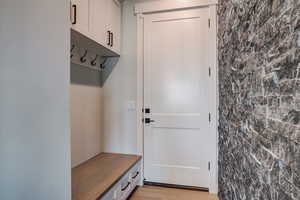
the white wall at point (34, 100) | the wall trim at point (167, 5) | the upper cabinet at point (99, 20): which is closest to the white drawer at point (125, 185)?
the white wall at point (34, 100)

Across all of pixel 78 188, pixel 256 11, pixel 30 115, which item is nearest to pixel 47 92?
pixel 30 115

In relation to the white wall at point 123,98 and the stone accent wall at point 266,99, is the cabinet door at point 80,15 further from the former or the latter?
the stone accent wall at point 266,99

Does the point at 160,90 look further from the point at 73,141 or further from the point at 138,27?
the point at 73,141

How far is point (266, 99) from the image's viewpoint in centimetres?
96

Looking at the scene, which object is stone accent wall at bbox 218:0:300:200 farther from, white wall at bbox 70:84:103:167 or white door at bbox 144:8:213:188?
white wall at bbox 70:84:103:167

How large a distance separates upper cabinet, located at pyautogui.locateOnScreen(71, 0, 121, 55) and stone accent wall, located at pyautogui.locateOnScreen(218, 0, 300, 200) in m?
1.35

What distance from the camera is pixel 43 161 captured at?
4.37ft

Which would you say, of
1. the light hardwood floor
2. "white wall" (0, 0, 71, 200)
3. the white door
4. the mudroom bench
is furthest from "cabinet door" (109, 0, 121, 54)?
the light hardwood floor

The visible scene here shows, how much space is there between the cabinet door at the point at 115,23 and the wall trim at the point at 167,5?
253mm

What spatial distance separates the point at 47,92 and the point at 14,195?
0.80 meters

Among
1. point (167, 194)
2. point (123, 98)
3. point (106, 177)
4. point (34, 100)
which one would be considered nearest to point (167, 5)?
point (123, 98)

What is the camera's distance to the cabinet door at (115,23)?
2.48m

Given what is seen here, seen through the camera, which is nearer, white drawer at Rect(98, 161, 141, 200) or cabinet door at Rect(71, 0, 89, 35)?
cabinet door at Rect(71, 0, 89, 35)

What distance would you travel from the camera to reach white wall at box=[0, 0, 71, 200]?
1302 millimetres
